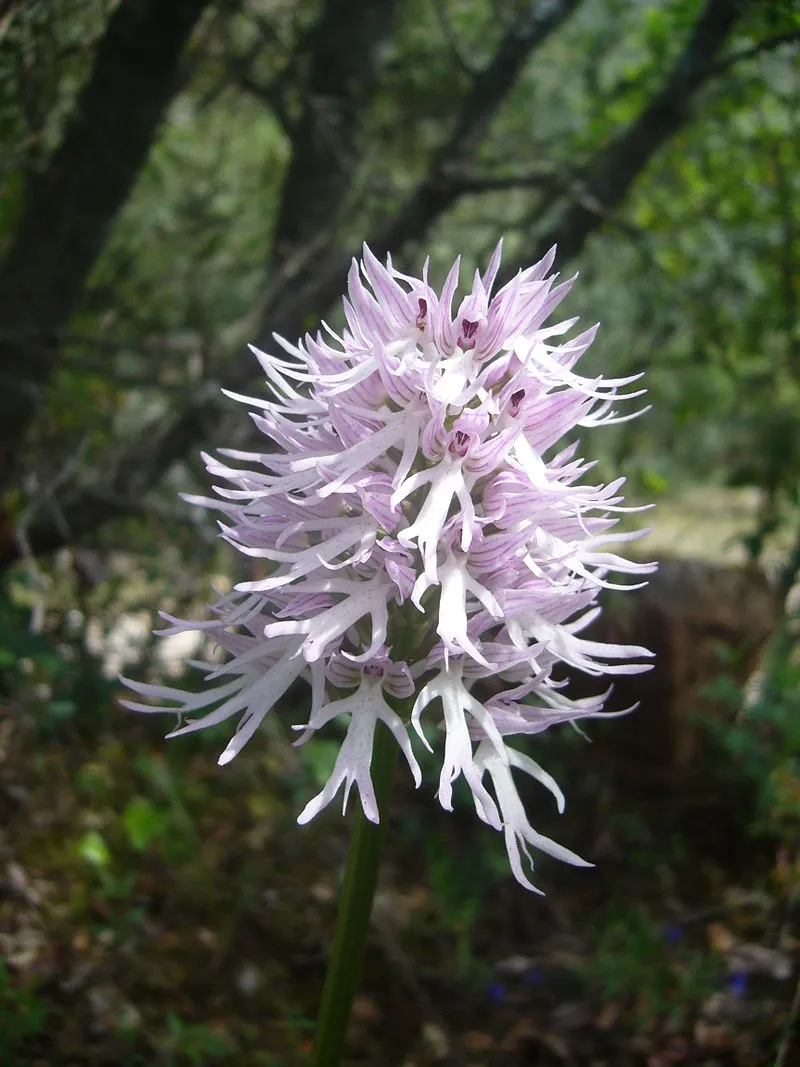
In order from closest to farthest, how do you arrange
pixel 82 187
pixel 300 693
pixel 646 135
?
pixel 82 187 < pixel 646 135 < pixel 300 693

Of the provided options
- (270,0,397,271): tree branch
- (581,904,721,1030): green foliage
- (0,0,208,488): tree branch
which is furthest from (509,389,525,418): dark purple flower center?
(270,0,397,271): tree branch

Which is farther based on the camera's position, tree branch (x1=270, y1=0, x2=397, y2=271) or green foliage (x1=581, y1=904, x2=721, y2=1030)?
tree branch (x1=270, y1=0, x2=397, y2=271)

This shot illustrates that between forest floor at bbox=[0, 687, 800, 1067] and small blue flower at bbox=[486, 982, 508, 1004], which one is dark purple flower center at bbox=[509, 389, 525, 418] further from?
small blue flower at bbox=[486, 982, 508, 1004]

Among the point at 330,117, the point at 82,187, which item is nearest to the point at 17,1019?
the point at 82,187

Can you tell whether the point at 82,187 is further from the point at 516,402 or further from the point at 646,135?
the point at 516,402

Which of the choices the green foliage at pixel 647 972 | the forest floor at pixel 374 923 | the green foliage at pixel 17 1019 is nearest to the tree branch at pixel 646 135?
the forest floor at pixel 374 923

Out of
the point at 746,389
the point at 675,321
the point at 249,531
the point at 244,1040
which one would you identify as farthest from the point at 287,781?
the point at 746,389

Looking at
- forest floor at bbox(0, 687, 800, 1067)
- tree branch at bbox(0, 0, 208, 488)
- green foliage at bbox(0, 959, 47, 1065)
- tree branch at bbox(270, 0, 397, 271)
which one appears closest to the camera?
green foliage at bbox(0, 959, 47, 1065)
